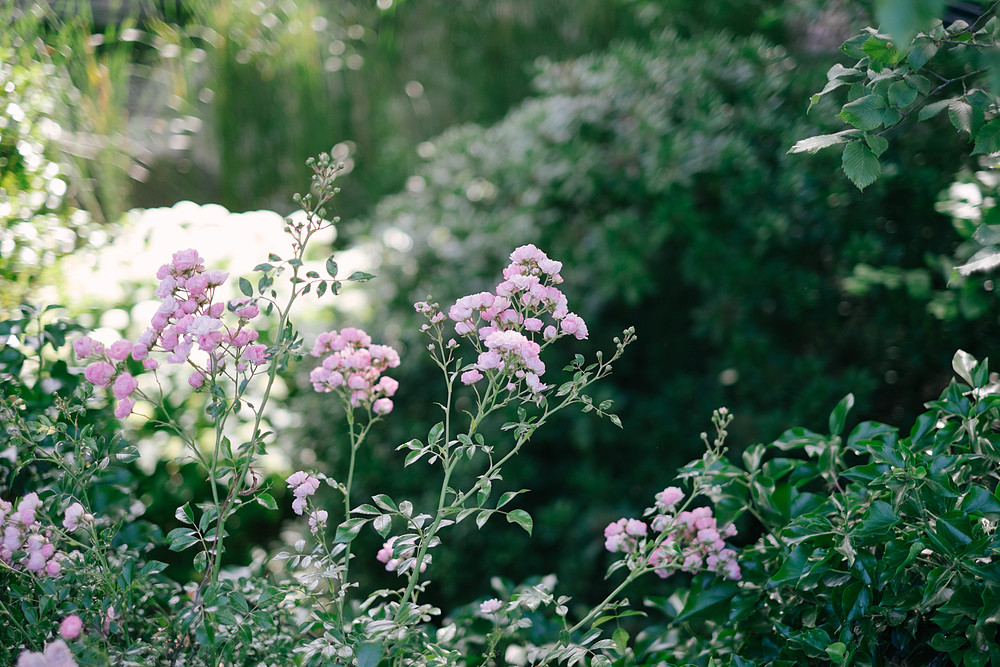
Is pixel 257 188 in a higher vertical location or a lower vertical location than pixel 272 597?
higher

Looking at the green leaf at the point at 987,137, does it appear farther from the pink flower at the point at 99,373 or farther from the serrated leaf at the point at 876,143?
the pink flower at the point at 99,373

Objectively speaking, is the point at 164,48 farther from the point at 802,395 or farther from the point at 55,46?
the point at 802,395

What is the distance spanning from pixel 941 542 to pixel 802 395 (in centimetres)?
106

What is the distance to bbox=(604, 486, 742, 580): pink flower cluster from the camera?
123cm

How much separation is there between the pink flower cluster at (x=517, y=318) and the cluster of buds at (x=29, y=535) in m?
0.56

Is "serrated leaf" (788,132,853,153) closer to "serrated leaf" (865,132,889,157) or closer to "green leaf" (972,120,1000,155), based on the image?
"serrated leaf" (865,132,889,157)

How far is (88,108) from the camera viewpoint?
2959mm

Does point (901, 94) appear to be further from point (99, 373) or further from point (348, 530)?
point (99, 373)

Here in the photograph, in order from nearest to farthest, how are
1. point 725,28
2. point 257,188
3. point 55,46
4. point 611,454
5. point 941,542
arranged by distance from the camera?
point 941,542, point 611,454, point 55,46, point 725,28, point 257,188

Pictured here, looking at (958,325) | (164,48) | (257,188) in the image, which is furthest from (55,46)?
(958,325)

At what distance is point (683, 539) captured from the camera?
4.21 feet

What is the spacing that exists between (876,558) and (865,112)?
663 mm

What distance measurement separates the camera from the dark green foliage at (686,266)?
2.06 m

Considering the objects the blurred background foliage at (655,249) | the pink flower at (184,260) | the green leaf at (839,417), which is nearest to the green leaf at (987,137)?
the green leaf at (839,417)
